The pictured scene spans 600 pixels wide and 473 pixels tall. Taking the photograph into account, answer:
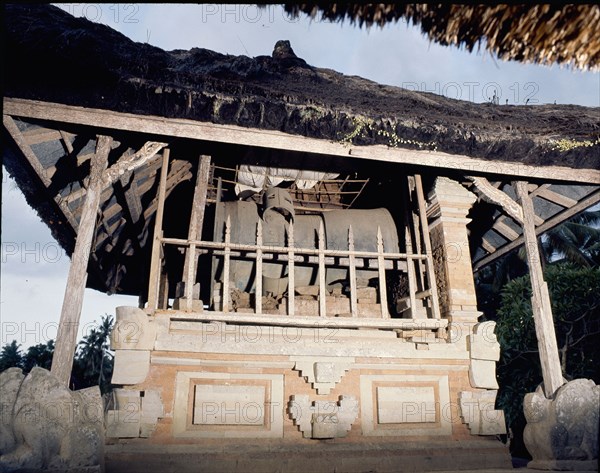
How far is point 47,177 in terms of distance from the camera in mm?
6070

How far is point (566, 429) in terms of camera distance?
507cm

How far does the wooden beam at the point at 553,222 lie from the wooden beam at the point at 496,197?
1.44 m

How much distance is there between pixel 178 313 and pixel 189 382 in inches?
31.3

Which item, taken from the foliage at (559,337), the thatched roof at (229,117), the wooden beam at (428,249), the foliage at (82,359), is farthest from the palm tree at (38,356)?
the wooden beam at (428,249)

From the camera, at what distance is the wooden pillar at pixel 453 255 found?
6195 mm

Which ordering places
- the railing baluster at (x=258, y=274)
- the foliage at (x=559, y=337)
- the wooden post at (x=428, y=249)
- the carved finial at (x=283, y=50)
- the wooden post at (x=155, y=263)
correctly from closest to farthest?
the wooden post at (x=155, y=263) < the railing baluster at (x=258, y=274) < the wooden post at (x=428, y=249) < the carved finial at (x=283, y=50) < the foliage at (x=559, y=337)

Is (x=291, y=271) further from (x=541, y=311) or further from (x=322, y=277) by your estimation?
(x=541, y=311)

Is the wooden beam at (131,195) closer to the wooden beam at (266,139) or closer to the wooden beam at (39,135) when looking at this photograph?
the wooden beam at (39,135)

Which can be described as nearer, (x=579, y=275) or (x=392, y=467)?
(x=392, y=467)

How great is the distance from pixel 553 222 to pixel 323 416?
5.40 m

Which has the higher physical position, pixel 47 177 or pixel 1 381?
pixel 47 177

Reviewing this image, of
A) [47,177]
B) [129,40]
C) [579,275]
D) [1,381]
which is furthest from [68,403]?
[579,275]

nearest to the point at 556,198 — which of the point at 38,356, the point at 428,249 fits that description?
the point at 428,249

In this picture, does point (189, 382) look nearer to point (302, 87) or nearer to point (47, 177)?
point (47, 177)
